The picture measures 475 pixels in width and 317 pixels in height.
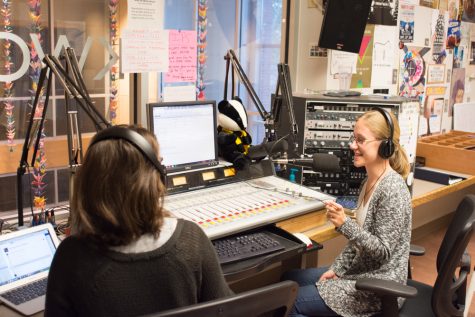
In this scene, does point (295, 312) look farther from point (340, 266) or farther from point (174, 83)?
point (174, 83)

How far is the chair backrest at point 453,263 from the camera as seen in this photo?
6.41 feet

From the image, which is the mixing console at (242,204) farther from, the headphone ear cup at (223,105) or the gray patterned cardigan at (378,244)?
the headphone ear cup at (223,105)

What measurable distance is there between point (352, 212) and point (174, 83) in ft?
3.76

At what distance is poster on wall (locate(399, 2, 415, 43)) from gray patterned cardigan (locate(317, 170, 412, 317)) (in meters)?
2.22

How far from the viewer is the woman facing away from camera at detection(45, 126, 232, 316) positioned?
3.74 feet

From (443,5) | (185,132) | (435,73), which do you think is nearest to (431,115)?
(435,73)

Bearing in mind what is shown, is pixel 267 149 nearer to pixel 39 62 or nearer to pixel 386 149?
pixel 386 149

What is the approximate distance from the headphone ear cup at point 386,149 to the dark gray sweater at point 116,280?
1197mm

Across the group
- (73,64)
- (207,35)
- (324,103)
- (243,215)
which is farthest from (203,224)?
(207,35)

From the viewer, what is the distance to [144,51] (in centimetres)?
274

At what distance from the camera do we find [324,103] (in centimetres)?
281

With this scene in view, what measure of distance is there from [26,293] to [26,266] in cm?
11

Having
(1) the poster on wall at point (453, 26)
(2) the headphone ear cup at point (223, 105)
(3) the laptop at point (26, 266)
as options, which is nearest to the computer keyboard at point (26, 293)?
(3) the laptop at point (26, 266)

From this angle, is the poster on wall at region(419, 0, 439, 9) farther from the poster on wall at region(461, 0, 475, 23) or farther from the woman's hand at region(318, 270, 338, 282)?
the woman's hand at region(318, 270, 338, 282)
